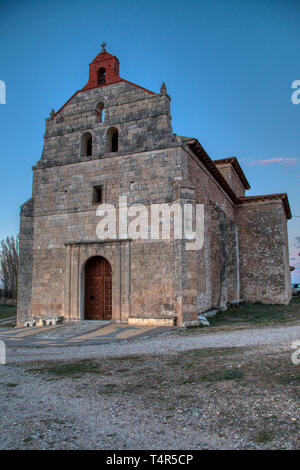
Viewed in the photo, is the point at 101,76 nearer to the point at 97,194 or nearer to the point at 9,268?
the point at 97,194

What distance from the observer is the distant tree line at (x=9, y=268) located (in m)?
39.1

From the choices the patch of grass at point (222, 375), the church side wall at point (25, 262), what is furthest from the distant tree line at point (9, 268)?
the patch of grass at point (222, 375)

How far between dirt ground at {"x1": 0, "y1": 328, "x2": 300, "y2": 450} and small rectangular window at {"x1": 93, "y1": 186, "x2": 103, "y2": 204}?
8275mm

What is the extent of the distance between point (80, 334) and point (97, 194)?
5.91m

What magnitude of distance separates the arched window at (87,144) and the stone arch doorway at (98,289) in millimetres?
4619

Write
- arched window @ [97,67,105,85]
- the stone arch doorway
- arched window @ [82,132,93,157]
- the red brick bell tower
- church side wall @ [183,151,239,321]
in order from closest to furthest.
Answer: church side wall @ [183,151,239,321] → the stone arch doorway → the red brick bell tower → arched window @ [82,132,93,157] → arched window @ [97,67,105,85]

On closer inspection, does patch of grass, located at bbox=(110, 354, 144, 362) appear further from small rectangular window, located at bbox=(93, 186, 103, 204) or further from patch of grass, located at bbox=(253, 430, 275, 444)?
small rectangular window, located at bbox=(93, 186, 103, 204)

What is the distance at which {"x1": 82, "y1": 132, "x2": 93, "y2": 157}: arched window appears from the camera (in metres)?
15.0

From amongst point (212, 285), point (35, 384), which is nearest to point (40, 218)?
→ point (212, 285)

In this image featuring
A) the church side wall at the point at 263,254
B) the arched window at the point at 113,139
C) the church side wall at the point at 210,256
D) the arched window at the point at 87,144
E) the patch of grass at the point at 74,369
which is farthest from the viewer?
the church side wall at the point at 263,254

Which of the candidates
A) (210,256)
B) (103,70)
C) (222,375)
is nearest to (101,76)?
(103,70)

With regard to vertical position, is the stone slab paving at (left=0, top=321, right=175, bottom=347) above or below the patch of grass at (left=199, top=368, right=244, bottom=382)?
below

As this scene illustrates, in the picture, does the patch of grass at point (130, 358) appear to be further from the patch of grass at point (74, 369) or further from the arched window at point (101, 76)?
the arched window at point (101, 76)

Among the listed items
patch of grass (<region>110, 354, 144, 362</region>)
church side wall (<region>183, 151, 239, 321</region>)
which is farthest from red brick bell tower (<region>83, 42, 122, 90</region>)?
patch of grass (<region>110, 354, 144, 362</region>)
